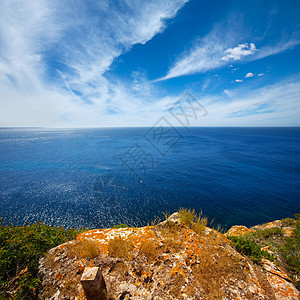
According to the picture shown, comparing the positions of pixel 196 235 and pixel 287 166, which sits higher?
pixel 196 235

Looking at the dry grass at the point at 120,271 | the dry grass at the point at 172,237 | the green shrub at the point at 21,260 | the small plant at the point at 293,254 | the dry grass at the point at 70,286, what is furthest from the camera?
the small plant at the point at 293,254

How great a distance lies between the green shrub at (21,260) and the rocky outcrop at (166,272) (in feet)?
1.06

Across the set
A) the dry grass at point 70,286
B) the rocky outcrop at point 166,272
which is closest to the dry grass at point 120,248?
the rocky outcrop at point 166,272

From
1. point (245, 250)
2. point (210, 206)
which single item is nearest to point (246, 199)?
point (210, 206)

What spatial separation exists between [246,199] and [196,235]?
75.8 ft

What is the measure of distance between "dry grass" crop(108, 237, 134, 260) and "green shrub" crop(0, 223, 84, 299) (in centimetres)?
213

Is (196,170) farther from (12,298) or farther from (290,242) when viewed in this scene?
(12,298)

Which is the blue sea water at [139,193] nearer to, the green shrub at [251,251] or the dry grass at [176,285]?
the green shrub at [251,251]

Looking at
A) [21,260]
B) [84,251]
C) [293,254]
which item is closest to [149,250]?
[84,251]

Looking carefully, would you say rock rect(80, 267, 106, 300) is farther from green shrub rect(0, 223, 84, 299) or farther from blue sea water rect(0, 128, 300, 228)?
blue sea water rect(0, 128, 300, 228)

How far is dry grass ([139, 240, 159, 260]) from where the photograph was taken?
476 cm

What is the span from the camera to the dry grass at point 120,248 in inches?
Answer: 186

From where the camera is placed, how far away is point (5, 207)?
19.7 m

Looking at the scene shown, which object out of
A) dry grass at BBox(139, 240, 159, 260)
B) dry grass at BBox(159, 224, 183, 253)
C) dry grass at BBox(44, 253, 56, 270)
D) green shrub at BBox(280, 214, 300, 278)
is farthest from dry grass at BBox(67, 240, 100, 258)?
green shrub at BBox(280, 214, 300, 278)
